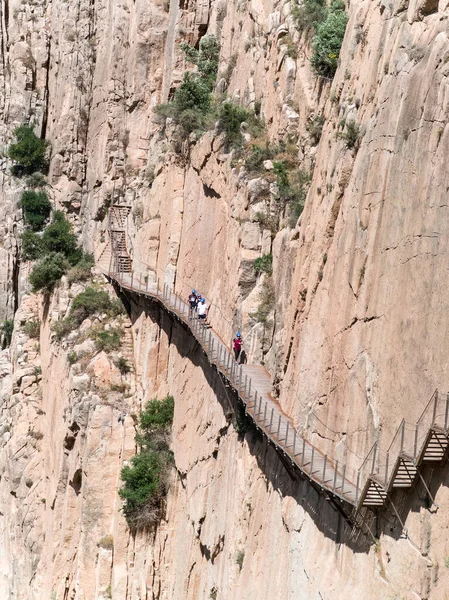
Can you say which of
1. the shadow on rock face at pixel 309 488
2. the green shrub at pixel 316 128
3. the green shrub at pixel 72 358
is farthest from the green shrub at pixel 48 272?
the green shrub at pixel 316 128

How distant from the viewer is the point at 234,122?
110 ft

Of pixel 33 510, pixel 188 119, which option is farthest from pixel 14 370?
pixel 188 119

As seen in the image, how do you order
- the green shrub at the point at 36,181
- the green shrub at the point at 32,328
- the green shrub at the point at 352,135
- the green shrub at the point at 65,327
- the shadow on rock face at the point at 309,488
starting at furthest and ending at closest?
1. the green shrub at the point at 36,181
2. the green shrub at the point at 32,328
3. the green shrub at the point at 65,327
4. the green shrub at the point at 352,135
5. the shadow on rock face at the point at 309,488

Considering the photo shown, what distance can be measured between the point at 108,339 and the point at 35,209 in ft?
39.7

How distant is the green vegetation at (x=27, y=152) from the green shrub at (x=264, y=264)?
977 inches

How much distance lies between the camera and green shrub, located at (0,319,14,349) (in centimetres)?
5087

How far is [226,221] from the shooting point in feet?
107

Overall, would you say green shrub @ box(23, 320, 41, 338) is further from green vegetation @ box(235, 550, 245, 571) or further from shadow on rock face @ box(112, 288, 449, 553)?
green vegetation @ box(235, 550, 245, 571)

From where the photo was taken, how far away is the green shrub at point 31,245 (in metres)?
48.7

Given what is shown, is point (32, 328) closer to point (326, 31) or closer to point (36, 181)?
point (36, 181)

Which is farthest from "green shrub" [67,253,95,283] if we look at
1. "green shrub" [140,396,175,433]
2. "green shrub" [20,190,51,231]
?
"green shrub" [140,396,175,433]

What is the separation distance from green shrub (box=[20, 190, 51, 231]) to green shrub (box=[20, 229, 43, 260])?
0.59 m

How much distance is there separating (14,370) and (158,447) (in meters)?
14.1

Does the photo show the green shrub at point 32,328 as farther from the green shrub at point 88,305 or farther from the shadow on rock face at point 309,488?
the shadow on rock face at point 309,488
